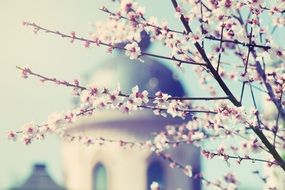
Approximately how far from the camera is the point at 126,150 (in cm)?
3350

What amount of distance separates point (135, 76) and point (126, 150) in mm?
4362

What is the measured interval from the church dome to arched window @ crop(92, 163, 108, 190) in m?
4.84

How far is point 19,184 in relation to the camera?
33.8 m

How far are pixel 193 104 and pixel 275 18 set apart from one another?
2612 millimetres

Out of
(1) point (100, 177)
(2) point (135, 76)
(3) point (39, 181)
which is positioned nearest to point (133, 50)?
(2) point (135, 76)

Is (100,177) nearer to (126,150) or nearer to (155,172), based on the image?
(126,150)

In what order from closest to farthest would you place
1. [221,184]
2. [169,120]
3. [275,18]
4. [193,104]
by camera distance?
[275,18] < [221,184] < [193,104] < [169,120]

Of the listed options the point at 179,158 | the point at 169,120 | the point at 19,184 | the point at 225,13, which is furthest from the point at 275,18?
the point at 19,184

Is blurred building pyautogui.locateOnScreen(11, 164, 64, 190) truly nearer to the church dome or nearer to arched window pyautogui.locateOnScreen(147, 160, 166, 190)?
arched window pyautogui.locateOnScreen(147, 160, 166, 190)

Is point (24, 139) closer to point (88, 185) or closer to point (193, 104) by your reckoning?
point (193, 104)

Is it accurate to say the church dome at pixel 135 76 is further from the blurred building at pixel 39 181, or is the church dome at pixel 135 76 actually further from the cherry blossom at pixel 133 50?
the cherry blossom at pixel 133 50

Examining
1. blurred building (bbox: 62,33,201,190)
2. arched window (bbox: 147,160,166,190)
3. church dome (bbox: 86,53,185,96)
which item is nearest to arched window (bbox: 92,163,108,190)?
blurred building (bbox: 62,33,201,190)

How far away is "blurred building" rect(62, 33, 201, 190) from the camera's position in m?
31.1

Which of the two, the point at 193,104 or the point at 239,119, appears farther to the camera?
the point at 193,104
